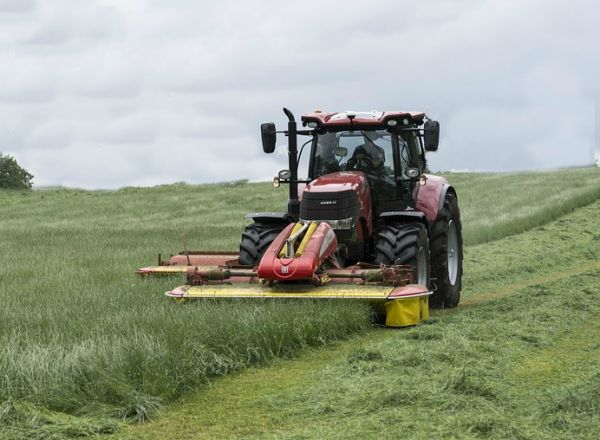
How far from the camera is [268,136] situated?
11.3 metres

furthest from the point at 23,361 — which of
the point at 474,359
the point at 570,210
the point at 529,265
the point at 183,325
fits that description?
the point at 570,210

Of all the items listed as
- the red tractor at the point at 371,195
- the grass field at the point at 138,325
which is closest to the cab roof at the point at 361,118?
the red tractor at the point at 371,195

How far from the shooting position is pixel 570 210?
26.0m

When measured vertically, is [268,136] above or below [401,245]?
above

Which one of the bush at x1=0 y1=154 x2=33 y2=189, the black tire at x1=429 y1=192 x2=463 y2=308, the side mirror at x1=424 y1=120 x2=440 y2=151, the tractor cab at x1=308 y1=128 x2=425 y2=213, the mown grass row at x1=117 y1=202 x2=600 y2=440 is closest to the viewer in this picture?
the mown grass row at x1=117 y1=202 x2=600 y2=440

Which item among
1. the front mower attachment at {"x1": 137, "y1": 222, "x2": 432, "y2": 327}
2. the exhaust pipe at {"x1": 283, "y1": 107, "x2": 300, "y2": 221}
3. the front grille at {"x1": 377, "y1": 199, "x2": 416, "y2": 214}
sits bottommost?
the front mower attachment at {"x1": 137, "y1": 222, "x2": 432, "y2": 327}

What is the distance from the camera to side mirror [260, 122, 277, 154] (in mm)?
→ 11250

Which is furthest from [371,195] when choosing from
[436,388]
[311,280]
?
[436,388]

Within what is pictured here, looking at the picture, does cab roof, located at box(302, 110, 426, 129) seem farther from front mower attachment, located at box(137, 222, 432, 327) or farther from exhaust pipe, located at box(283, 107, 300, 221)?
front mower attachment, located at box(137, 222, 432, 327)

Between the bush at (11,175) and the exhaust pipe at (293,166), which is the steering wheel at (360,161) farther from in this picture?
the bush at (11,175)

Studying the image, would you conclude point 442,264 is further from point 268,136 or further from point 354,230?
point 268,136

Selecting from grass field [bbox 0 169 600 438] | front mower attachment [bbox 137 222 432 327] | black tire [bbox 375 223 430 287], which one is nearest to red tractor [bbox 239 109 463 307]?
black tire [bbox 375 223 430 287]

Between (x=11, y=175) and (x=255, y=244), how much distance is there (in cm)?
4882

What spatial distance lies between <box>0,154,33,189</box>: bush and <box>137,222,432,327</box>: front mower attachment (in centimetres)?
4839
